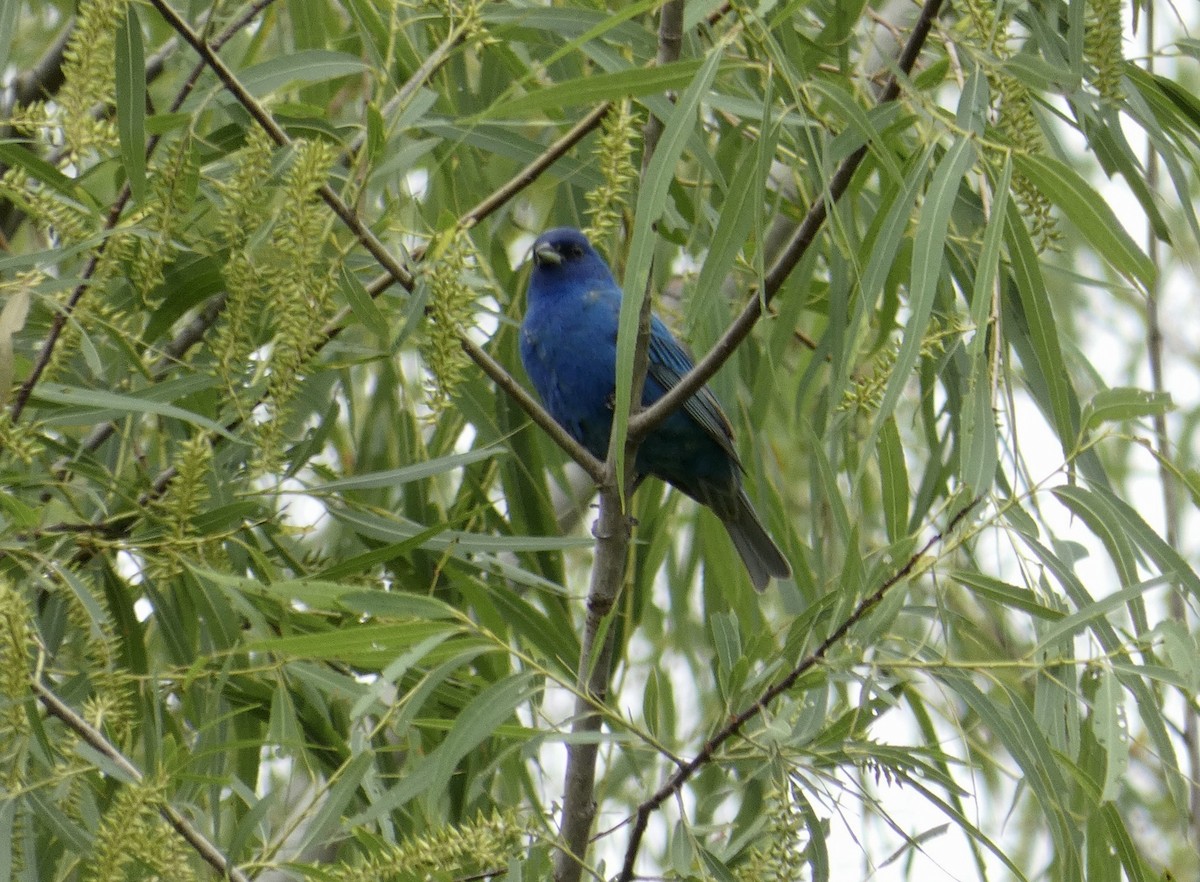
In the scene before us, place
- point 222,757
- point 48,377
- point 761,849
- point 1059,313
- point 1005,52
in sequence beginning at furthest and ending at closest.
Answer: point 1059,313, point 222,757, point 48,377, point 761,849, point 1005,52

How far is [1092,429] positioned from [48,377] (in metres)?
1.64

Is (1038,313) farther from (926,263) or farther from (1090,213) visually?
(926,263)

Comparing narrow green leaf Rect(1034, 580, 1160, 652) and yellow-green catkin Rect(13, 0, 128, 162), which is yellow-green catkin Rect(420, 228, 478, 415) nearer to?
yellow-green catkin Rect(13, 0, 128, 162)

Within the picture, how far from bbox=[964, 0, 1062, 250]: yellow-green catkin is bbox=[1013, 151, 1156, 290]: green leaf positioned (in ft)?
0.16

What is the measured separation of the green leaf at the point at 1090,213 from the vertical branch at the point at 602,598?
0.58 m

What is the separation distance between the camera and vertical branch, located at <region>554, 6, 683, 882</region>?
2.35 meters

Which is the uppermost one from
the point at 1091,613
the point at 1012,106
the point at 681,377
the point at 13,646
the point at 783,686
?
the point at 681,377

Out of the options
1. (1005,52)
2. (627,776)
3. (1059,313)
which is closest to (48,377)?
(1005,52)

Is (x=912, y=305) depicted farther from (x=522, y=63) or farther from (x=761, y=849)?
(x=522, y=63)

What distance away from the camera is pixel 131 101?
2.38m

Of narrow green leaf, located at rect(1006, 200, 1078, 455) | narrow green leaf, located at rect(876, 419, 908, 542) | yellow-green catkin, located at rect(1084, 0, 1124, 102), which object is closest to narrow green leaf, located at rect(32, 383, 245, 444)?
narrow green leaf, located at rect(876, 419, 908, 542)

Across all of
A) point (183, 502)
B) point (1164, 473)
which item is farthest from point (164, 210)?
point (1164, 473)

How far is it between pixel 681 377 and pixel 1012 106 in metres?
2.25

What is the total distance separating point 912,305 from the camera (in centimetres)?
198
